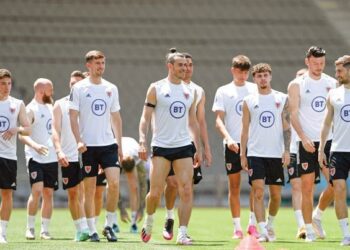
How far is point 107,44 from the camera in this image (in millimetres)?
30875

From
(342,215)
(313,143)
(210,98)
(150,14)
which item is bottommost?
(342,215)

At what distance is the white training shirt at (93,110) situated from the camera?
11672mm

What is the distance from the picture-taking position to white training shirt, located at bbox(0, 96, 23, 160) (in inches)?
467

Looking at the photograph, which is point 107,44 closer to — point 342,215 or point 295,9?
point 295,9

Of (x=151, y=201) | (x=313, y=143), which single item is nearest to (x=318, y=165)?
(x=313, y=143)

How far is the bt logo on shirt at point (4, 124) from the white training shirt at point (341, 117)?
364 centimetres

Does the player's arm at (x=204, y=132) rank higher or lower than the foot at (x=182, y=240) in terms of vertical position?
higher

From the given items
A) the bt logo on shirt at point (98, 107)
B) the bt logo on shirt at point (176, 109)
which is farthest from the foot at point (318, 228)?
the bt logo on shirt at point (98, 107)

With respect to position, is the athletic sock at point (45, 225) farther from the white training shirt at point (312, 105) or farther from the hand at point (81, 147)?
the white training shirt at point (312, 105)

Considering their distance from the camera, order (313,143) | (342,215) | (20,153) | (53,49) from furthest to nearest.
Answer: (53,49) < (20,153) < (313,143) < (342,215)

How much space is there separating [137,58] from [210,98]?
250 cm

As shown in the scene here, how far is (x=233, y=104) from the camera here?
12.8 metres

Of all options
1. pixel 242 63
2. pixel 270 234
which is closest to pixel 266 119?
pixel 242 63

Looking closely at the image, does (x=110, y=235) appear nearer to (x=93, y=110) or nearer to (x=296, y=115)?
(x=93, y=110)
